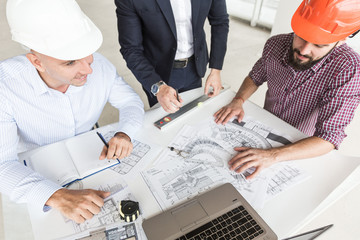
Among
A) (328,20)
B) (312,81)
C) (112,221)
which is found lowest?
(112,221)

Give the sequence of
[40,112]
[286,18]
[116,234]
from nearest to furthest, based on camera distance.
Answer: [116,234] < [40,112] < [286,18]

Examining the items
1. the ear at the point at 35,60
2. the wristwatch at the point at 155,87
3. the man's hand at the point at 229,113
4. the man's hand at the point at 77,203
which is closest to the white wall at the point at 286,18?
the man's hand at the point at 229,113

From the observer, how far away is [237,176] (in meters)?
1.07

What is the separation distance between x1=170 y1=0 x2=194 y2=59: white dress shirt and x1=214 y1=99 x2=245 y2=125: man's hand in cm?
56

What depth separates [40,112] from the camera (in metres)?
1.20

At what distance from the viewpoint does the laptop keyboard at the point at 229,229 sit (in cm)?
85

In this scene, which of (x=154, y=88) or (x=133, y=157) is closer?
(x=133, y=157)

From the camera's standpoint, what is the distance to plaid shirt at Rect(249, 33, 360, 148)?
1.19 m

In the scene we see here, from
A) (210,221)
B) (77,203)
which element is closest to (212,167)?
(210,221)

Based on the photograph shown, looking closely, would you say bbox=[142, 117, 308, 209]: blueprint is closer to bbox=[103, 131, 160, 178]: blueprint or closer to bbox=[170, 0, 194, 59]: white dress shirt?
bbox=[103, 131, 160, 178]: blueprint

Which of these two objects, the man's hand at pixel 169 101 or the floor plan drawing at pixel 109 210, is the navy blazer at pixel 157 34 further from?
the floor plan drawing at pixel 109 210

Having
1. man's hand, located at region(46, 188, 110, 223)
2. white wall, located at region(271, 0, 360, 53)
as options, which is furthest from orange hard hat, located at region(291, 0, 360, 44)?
white wall, located at region(271, 0, 360, 53)

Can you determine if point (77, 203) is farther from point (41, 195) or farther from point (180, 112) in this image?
point (180, 112)

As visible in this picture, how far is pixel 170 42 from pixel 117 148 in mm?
848
